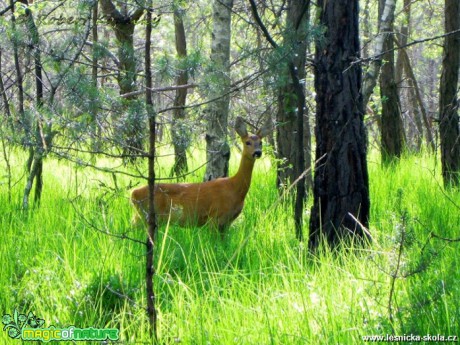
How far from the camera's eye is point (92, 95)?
3.98 meters

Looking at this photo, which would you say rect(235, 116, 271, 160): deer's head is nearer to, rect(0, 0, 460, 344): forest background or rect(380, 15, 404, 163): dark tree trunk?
rect(0, 0, 460, 344): forest background

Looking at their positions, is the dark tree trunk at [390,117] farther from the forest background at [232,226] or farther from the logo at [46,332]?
the logo at [46,332]

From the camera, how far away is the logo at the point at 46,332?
3.80 meters

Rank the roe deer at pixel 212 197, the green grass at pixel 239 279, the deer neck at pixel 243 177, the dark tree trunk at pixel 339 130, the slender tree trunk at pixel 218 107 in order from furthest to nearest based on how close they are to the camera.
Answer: the slender tree trunk at pixel 218 107
the deer neck at pixel 243 177
the roe deer at pixel 212 197
the dark tree trunk at pixel 339 130
the green grass at pixel 239 279

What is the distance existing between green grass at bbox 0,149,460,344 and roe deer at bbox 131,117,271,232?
0.59ft

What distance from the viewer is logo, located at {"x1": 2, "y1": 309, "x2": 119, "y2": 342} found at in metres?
3.80

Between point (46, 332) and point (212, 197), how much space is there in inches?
118

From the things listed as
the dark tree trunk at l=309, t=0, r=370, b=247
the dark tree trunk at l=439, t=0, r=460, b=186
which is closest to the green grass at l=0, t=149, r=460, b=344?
the dark tree trunk at l=309, t=0, r=370, b=247

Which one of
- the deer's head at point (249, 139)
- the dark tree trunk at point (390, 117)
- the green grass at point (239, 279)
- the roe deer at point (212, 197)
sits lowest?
the green grass at point (239, 279)

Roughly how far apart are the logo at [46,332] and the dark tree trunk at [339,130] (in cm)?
209

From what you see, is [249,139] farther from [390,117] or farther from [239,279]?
[390,117]

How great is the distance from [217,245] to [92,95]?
2.20 metres

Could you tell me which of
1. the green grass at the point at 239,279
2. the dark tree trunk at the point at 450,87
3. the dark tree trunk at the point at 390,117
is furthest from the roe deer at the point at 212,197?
the dark tree trunk at the point at 390,117

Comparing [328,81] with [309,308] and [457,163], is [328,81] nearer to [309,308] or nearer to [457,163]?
[309,308]
